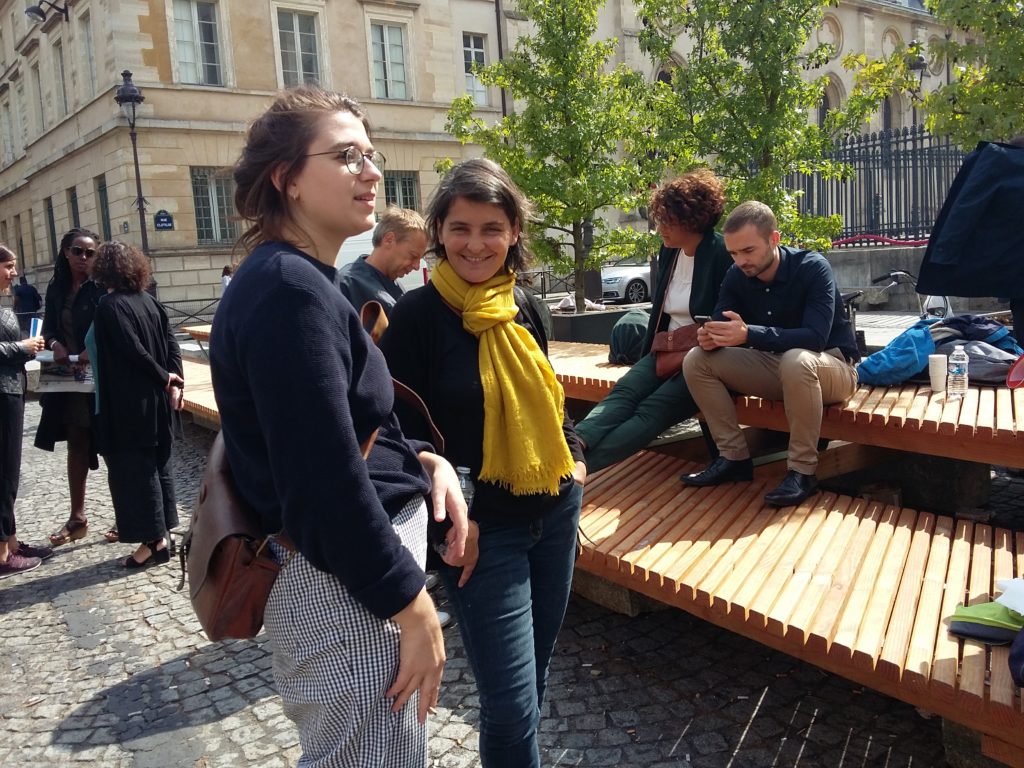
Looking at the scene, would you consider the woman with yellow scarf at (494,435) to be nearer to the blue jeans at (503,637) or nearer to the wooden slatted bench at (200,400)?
the blue jeans at (503,637)

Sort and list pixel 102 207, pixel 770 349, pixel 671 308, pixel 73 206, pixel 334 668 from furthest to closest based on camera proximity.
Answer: pixel 73 206
pixel 102 207
pixel 671 308
pixel 770 349
pixel 334 668

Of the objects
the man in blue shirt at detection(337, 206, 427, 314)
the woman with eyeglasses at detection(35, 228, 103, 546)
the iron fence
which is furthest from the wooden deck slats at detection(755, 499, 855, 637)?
the iron fence

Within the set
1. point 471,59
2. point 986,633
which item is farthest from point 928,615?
point 471,59

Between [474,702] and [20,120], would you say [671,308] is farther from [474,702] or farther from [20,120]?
[20,120]

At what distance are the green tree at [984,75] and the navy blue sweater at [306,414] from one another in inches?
366

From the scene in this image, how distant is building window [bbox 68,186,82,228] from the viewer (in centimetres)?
2756

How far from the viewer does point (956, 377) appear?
4.20 meters

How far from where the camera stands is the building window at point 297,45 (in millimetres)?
25328

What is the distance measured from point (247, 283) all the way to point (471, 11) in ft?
97.6

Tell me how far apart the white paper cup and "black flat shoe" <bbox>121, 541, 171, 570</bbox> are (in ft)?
14.6

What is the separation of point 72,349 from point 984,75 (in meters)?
9.03

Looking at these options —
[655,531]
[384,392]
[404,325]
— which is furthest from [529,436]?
[655,531]

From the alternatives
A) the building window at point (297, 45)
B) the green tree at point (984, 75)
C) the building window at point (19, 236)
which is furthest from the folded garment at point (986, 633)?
the building window at point (19, 236)

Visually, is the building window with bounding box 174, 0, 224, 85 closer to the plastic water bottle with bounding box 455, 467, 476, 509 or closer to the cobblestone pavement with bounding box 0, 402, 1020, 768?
the cobblestone pavement with bounding box 0, 402, 1020, 768
